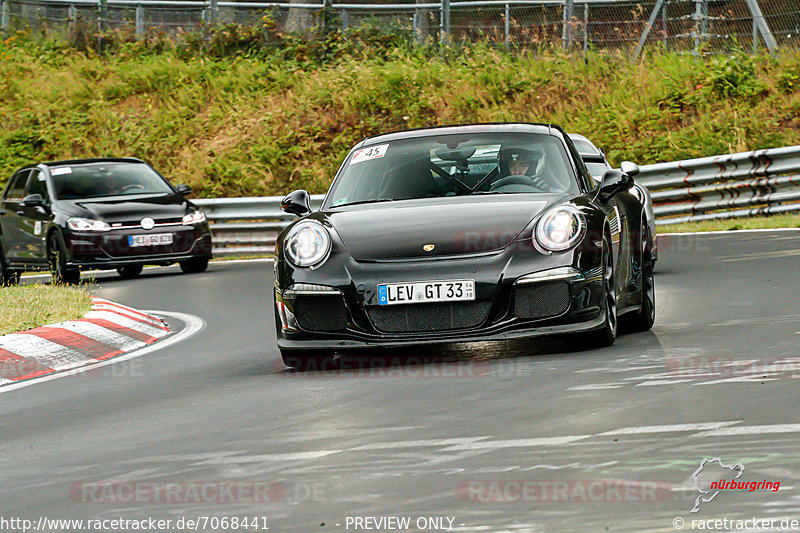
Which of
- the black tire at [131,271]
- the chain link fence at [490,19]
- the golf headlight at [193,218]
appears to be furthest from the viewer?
the chain link fence at [490,19]

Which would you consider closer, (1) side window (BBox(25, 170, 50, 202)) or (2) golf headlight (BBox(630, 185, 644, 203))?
(2) golf headlight (BBox(630, 185, 644, 203))

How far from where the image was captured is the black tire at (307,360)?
321 inches

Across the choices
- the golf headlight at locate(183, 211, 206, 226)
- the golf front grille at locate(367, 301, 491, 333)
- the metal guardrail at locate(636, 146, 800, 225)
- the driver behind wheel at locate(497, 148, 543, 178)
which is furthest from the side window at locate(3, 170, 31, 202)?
the golf front grille at locate(367, 301, 491, 333)

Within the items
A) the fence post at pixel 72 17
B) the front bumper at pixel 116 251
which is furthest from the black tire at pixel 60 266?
the fence post at pixel 72 17

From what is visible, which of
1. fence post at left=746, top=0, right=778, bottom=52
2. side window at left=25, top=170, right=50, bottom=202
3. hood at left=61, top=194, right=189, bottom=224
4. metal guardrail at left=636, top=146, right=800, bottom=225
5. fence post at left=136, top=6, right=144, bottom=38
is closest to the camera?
hood at left=61, top=194, right=189, bottom=224

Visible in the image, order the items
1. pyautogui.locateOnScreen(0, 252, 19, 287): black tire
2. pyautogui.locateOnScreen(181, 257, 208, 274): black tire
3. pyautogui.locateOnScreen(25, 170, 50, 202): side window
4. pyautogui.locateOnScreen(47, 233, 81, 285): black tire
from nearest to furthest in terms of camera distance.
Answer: pyautogui.locateOnScreen(47, 233, 81, 285): black tire, pyautogui.locateOnScreen(181, 257, 208, 274): black tire, pyautogui.locateOnScreen(25, 170, 50, 202): side window, pyautogui.locateOnScreen(0, 252, 19, 287): black tire

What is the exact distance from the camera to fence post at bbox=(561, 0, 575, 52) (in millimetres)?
28078

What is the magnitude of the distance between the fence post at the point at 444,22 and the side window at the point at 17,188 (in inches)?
470

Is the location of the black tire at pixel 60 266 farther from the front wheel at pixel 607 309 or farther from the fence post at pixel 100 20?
the fence post at pixel 100 20

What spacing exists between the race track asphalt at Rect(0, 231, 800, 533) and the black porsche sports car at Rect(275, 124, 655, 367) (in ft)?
0.70

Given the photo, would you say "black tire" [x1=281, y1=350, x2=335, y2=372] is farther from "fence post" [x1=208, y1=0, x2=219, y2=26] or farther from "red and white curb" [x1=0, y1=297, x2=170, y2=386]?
"fence post" [x1=208, y1=0, x2=219, y2=26]

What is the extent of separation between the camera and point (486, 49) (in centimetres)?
2933

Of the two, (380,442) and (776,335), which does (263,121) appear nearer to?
(776,335)

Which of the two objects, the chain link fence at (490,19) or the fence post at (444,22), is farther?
the fence post at (444,22)
